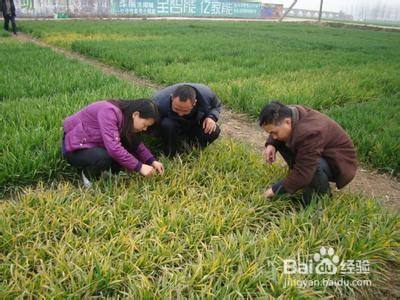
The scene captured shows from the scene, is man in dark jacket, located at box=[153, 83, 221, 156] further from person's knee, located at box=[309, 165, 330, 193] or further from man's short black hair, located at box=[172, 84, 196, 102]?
person's knee, located at box=[309, 165, 330, 193]

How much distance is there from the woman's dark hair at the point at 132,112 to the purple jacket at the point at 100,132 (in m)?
0.06

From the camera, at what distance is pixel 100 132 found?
10.1ft

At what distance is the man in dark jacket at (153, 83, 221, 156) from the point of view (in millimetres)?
3730

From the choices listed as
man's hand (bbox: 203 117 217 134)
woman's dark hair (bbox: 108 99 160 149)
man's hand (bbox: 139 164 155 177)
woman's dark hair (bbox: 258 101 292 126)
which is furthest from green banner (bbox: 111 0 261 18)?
woman's dark hair (bbox: 258 101 292 126)

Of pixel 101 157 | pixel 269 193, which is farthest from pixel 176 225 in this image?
pixel 101 157

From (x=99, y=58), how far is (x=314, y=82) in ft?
19.6

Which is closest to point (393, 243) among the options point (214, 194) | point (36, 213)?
point (214, 194)

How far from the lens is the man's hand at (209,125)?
3.72 metres

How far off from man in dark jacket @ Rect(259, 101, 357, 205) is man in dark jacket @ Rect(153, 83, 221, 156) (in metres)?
1.11

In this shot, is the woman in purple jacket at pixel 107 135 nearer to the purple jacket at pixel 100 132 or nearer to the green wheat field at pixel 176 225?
the purple jacket at pixel 100 132

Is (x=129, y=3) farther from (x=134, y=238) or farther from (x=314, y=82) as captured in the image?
(x=134, y=238)

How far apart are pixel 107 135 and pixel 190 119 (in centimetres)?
115

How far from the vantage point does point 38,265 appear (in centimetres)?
222

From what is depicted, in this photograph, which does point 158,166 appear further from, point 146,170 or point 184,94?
point 184,94
